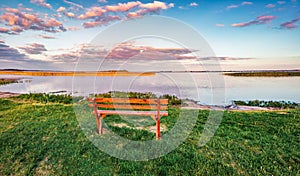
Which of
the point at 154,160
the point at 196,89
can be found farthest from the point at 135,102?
the point at 196,89

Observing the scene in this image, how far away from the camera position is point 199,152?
192 inches

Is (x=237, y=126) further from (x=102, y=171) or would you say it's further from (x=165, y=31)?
(x=102, y=171)

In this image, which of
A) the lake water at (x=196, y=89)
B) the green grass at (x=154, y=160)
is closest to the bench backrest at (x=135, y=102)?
the green grass at (x=154, y=160)

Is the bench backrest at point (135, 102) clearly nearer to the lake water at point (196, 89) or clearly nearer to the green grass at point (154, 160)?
the green grass at point (154, 160)

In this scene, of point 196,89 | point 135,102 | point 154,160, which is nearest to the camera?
point 154,160

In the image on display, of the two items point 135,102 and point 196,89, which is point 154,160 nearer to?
point 135,102

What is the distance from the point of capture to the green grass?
410 centimetres

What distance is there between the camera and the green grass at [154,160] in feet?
13.5

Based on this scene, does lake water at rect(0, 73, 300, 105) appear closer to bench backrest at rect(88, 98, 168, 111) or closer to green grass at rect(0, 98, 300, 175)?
bench backrest at rect(88, 98, 168, 111)

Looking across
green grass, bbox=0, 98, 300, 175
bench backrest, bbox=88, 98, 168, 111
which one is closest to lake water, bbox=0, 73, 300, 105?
Answer: bench backrest, bbox=88, 98, 168, 111

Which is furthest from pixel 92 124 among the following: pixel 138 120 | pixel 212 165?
pixel 212 165

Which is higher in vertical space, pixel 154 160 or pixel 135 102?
pixel 135 102

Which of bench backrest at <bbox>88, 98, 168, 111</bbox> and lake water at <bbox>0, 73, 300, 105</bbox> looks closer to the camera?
bench backrest at <bbox>88, 98, 168, 111</bbox>

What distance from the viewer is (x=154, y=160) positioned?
448 cm
